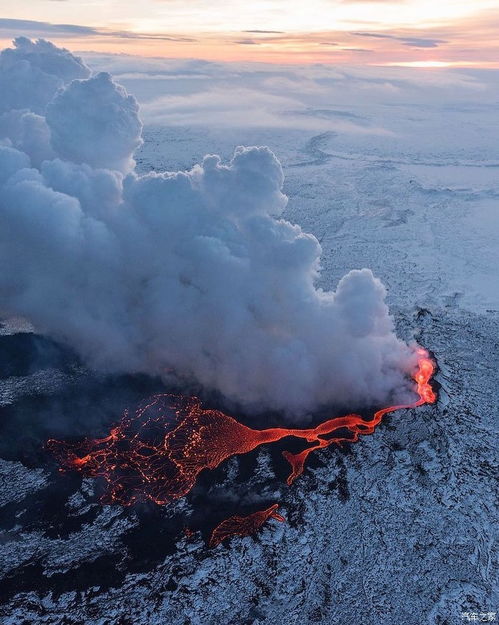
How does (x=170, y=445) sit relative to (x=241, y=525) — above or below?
below

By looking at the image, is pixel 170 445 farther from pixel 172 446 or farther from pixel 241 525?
pixel 241 525

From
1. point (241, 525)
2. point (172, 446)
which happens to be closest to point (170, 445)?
point (172, 446)

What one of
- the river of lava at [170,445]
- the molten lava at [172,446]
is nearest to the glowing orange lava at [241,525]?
the molten lava at [172,446]

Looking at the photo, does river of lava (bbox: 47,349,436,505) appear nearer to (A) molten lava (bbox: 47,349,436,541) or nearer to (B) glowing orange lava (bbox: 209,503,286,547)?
(A) molten lava (bbox: 47,349,436,541)

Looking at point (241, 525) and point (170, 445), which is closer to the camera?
point (241, 525)

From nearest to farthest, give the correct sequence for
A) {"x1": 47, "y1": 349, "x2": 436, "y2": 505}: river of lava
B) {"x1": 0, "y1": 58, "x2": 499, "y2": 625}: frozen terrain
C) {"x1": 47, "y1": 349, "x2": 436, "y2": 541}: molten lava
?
{"x1": 0, "y1": 58, "x2": 499, "y2": 625}: frozen terrain, {"x1": 47, "y1": 349, "x2": 436, "y2": 541}: molten lava, {"x1": 47, "y1": 349, "x2": 436, "y2": 505}: river of lava

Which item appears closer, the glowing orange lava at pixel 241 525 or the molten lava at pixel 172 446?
the glowing orange lava at pixel 241 525

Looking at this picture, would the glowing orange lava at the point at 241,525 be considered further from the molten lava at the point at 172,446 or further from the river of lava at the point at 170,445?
the river of lava at the point at 170,445

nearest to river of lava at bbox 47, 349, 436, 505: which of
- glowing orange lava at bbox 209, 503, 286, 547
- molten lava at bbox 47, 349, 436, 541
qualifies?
molten lava at bbox 47, 349, 436, 541
